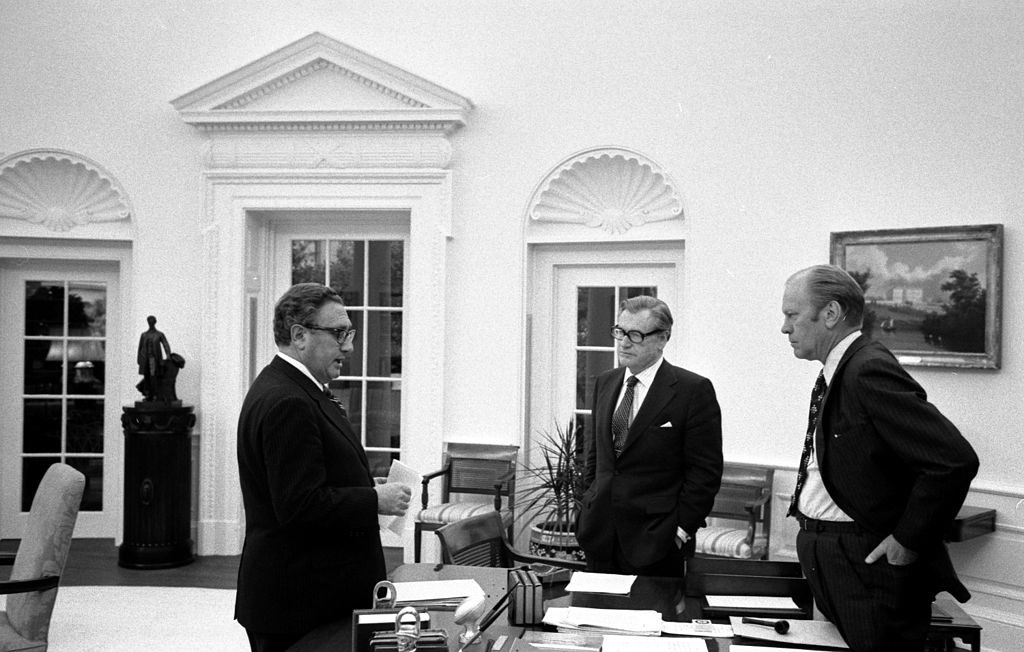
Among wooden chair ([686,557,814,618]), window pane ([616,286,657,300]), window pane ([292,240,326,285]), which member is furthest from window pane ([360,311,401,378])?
wooden chair ([686,557,814,618])

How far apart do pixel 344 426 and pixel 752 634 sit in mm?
1206

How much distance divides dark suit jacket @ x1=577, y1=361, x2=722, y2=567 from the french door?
4431 millimetres

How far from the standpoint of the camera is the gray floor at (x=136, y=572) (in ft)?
18.9

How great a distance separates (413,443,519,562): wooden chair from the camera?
5.83m

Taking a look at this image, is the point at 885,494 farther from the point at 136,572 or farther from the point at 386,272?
the point at 136,572

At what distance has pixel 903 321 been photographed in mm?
5199

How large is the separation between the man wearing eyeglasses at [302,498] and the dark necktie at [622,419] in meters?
1.23

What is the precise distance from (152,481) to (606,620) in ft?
14.4

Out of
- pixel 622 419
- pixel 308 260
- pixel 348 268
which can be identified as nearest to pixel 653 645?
pixel 622 419

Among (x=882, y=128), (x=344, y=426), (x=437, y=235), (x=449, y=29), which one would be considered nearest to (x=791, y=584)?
(x=344, y=426)

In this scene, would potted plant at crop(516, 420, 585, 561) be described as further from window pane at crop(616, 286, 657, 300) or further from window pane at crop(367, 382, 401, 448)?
window pane at crop(367, 382, 401, 448)

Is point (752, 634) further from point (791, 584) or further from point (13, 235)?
point (13, 235)

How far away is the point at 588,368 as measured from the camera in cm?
640

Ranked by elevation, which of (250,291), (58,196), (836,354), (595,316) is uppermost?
(58,196)
